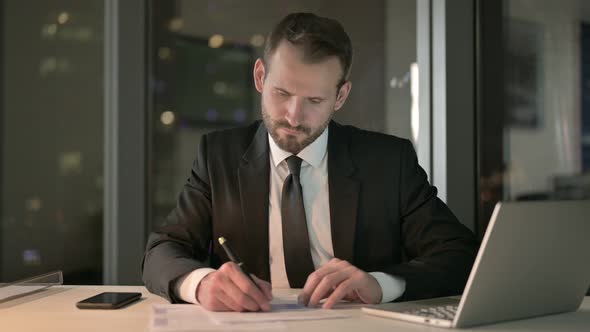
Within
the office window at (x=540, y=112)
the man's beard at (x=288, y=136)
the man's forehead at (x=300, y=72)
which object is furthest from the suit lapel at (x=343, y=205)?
the office window at (x=540, y=112)

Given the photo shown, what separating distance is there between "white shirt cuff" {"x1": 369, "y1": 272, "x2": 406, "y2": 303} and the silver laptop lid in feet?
1.05

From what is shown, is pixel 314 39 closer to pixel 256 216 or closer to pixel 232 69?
pixel 256 216

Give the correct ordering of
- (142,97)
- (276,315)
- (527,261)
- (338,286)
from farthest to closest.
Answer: (142,97), (338,286), (276,315), (527,261)

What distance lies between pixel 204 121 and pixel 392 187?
1.56m

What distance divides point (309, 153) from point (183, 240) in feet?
1.46

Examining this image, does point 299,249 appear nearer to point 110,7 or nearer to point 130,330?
point 130,330

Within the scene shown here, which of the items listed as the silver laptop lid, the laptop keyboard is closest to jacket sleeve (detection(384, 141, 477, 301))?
the laptop keyboard

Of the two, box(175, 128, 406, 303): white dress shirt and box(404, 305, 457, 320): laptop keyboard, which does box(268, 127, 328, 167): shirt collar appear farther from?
box(404, 305, 457, 320): laptop keyboard

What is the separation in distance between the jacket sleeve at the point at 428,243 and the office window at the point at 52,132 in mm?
1842

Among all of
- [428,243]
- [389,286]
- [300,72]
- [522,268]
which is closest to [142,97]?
[300,72]

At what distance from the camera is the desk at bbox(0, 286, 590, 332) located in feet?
4.11

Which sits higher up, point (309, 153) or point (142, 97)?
point (142, 97)

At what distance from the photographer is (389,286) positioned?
62.0 inches

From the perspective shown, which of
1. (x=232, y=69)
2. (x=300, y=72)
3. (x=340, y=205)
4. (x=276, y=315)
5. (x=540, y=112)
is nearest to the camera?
(x=276, y=315)
